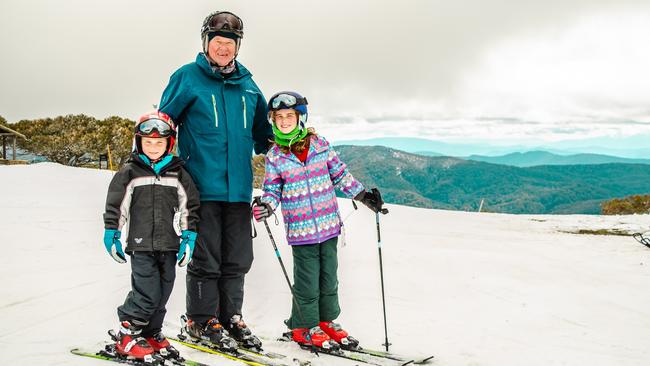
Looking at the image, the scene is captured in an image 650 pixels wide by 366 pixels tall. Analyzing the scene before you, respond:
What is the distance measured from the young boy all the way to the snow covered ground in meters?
0.38

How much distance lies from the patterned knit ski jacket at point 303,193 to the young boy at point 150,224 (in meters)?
0.79

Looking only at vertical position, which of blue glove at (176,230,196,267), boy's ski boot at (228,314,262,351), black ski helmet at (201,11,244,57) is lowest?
boy's ski boot at (228,314,262,351)

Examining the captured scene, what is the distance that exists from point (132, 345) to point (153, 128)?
5.82 ft

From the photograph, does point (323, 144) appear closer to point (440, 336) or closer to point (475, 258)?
point (440, 336)

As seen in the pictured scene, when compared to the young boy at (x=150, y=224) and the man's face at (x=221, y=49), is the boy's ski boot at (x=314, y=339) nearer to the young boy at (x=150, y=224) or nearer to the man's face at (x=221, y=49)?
the young boy at (x=150, y=224)

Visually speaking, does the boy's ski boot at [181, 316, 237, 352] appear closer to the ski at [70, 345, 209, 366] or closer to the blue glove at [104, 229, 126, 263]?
the ski at [70, 345, 209, 366]

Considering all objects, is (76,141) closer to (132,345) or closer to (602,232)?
(602,232)

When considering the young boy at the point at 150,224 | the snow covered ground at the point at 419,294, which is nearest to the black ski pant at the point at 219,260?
the young boy at the point at 150,224

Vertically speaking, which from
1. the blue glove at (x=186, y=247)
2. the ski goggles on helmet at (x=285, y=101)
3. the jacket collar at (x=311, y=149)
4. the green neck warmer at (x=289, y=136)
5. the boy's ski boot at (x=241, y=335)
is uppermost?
the ski goggles on helmet at (x=285, y=101)

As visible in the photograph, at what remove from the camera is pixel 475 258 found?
30.9ft

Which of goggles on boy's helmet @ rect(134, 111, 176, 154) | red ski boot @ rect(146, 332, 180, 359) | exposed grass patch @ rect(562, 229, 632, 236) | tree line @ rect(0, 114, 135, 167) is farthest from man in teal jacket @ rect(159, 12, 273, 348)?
tree line @ rect(0, 114, 135, 167)

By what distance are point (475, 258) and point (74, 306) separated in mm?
6992

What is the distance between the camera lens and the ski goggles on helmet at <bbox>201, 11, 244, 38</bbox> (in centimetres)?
426

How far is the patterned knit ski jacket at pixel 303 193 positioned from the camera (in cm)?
447
